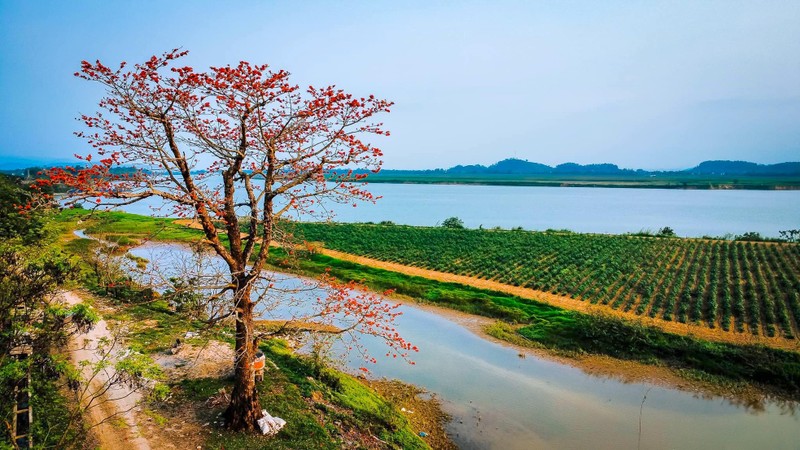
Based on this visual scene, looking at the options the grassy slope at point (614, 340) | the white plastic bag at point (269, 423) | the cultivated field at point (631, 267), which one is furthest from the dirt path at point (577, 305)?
the white plastic bag at point (269, 423)

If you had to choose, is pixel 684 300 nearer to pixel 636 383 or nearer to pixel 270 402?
pixel 636 383

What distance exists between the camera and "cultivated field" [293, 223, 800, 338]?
26953mm

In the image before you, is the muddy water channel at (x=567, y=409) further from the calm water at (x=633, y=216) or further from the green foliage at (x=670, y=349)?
the calm water at (x=633, y=216)

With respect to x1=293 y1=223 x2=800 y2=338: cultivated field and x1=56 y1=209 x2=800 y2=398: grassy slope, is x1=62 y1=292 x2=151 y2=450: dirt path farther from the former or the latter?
x1=293 y1=223 x2=800 y2=338: cultivated field

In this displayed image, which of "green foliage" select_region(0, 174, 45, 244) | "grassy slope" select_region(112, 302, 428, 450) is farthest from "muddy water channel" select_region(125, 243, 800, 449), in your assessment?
"green foliage" select_region(0, 174, 45, 244)

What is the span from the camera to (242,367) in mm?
11086

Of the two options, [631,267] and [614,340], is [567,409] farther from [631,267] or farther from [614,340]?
[631,267]

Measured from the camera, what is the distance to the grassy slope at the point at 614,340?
1970cm

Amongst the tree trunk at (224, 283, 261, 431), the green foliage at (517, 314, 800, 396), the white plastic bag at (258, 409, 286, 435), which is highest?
the tree trunk at (224, 283, 261, 431)

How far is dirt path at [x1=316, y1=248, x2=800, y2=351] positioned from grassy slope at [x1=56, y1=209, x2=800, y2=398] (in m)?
1.46

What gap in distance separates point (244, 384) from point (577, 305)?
23.1 m

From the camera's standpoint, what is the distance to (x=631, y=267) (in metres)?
37.0

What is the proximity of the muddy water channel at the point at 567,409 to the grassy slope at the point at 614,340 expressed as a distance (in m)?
2.06

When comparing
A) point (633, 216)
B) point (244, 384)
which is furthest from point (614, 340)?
point (633, 216)
